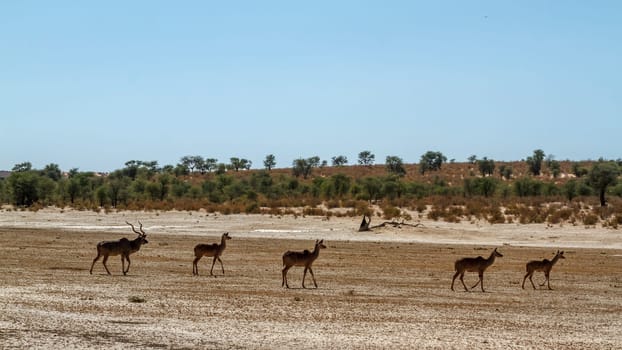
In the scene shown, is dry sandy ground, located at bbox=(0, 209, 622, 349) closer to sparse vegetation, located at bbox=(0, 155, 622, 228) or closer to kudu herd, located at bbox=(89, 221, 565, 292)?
kudu herd, located at bbox=(89, 221, 565, 292)

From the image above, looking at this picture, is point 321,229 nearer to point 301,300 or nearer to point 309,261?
point 309,261

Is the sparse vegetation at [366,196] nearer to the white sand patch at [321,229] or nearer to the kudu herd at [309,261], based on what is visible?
the white sand patch at [321,229]

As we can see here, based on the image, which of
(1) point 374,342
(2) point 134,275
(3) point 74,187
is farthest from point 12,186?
(1) point 374,342

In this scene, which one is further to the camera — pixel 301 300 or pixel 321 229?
pixel 321 229

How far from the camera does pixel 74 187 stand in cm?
9612

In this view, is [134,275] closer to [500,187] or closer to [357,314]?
[357,314]

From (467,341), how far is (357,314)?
12.7 ft

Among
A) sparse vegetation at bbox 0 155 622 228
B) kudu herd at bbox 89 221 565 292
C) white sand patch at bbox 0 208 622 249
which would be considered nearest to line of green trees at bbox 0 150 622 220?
sparse vegetation at bbox 0 155 622 228

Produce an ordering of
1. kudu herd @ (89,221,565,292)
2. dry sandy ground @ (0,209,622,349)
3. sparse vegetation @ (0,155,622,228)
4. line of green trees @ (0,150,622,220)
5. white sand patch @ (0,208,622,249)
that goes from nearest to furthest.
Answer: dry sandy ground @ (0,209,622,349) → kudu herd @ (89,221,565,292) → white sand patch @ (0,208,622,249) → sparse vegetation @ (0,155,622,228) → line of green trees @ (0,150,622,220)

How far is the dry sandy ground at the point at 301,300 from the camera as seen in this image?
1725 centimetres

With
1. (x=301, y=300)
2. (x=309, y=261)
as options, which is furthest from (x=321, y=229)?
(x=301, y=300)

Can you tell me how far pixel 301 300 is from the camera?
22859 mm

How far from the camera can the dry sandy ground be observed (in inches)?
679

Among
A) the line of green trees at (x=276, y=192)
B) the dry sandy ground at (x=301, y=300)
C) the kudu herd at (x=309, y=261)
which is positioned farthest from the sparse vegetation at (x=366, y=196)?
the kudu herd at (x=309, y=261)
